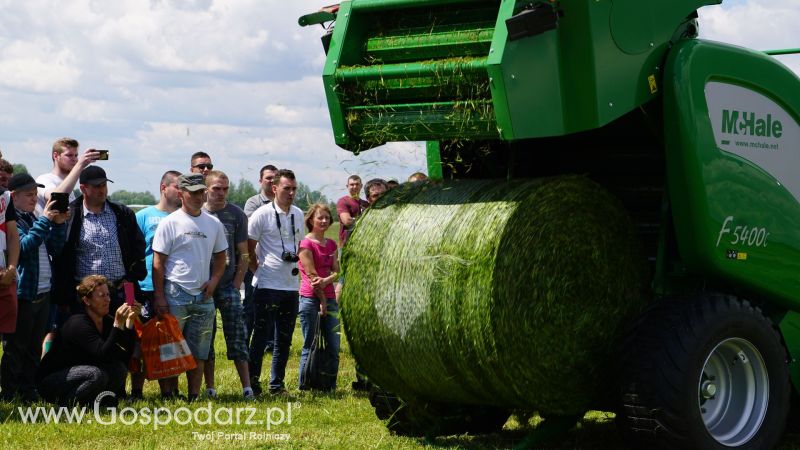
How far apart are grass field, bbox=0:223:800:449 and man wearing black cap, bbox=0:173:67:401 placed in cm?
40

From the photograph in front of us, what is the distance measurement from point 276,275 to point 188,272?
121cm

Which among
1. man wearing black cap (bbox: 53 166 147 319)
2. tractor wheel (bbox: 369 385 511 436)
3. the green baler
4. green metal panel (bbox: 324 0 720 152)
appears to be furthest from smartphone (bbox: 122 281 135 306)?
green metal panel (bbox: 324 0 720 152)

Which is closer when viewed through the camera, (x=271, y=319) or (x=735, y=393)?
(x=735, y=393)

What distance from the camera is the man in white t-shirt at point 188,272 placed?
9.88 metres

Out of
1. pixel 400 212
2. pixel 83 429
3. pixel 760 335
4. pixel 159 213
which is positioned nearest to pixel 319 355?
pixel 159 213

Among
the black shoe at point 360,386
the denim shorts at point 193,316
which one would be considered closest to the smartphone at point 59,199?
the denim shorts at point 193,316

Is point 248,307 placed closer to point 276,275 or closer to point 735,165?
point 276,275

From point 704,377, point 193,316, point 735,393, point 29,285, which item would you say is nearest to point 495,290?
point 704,377

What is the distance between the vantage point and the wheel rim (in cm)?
721

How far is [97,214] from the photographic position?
9.88 meters

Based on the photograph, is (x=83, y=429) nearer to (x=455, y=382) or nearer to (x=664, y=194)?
(x=455, y=382)

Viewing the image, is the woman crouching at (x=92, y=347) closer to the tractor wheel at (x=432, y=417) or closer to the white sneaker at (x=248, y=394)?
the white sneaker at (x=248, y=394)

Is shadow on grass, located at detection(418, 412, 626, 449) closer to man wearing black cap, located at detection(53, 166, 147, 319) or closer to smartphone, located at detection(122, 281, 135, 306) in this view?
smartphone, located at detection(122, 281, 135, 306)

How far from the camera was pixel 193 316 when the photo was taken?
9953 mm
